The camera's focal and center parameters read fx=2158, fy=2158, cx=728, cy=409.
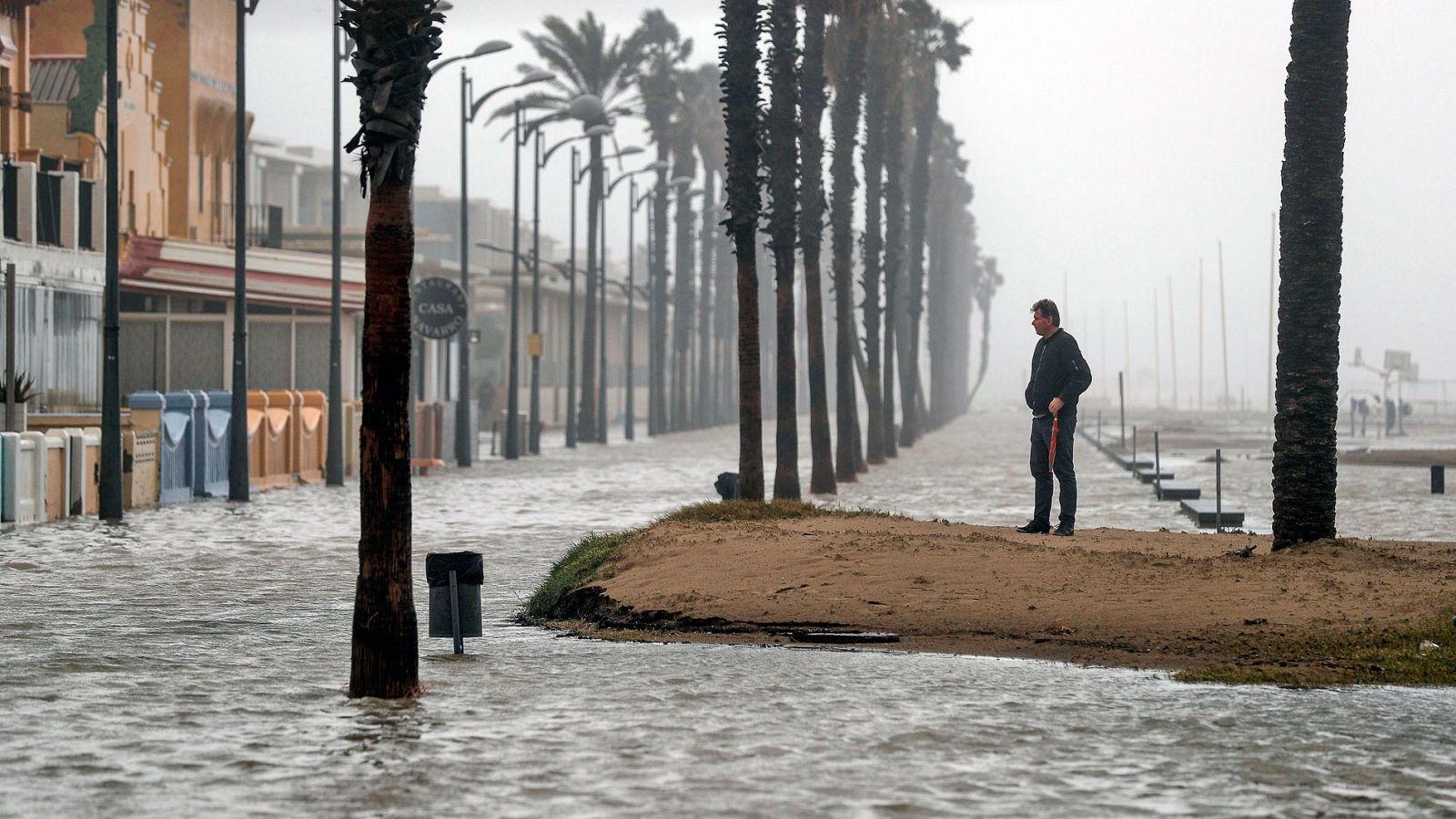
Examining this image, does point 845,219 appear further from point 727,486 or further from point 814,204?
point 727,486

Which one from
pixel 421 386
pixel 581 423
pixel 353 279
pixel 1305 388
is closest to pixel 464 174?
pixel 353 279

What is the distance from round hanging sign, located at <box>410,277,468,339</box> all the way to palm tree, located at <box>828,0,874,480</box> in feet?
24.9

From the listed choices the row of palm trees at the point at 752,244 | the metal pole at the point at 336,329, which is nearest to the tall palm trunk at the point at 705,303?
the metal pole at the point at 336,329

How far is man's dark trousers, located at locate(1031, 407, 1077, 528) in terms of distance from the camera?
736 inches

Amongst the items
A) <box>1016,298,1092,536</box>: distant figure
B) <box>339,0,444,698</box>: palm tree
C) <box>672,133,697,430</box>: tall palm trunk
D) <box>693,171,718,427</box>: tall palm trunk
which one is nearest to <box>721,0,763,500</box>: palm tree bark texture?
<box>1016,298,1092,536</box>: distant figure

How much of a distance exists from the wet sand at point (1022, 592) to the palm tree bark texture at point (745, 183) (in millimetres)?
7327

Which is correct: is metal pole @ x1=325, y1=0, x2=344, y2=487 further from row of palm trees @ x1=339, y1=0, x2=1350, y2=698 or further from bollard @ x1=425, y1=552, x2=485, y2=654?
bollard @ x1=425, y1=552, x2=485, y2=654

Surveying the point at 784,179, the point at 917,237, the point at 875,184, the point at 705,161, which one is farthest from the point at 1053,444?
the point at 705,161

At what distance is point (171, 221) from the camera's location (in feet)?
183

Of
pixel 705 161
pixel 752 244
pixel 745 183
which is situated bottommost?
pixel 752 244

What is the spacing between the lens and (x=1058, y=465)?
18.8 m

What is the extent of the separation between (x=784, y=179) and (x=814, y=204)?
5.04 metres

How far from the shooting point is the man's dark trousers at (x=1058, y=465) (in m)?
18.7

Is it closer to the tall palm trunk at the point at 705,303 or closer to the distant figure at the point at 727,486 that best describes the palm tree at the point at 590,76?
the tall palm trunk at the point at 705,303
